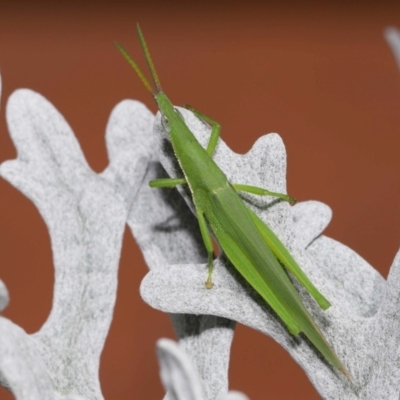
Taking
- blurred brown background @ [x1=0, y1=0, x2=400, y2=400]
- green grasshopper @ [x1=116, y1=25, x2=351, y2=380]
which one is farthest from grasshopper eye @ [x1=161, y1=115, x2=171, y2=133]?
blurred brown background @ [x1=0, y1=0, x2=400, y2=400]

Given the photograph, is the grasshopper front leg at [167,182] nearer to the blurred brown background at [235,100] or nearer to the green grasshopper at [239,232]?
the green grasshopper at [239,232]

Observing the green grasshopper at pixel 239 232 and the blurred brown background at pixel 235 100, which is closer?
the green grasshopper at pixel 239 232

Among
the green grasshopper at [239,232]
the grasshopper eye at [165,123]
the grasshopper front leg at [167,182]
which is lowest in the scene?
the green grasshopper at [239,232]

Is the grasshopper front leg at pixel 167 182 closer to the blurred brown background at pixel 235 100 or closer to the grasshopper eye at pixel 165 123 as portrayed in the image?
the grasshopper eye at pixel 165 123

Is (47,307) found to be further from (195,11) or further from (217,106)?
(195,11)

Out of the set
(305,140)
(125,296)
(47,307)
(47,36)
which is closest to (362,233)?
(305,140)

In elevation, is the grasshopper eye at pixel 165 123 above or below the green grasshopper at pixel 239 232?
above

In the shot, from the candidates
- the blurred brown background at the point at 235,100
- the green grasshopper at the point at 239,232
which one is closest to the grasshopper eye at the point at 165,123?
the green grasshopper at the point at 239,232
